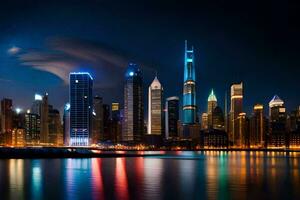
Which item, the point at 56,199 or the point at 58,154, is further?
the point at 58,154

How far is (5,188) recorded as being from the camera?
39031 mm

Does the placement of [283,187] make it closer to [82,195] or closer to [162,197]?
[162,197]

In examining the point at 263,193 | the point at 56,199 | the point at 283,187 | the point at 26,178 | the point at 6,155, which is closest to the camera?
the point at 56,199

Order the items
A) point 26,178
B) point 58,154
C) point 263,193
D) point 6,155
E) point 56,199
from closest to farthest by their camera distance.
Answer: point 56,199 < point 263,193 < point 26,178 < point 6,155 < point 58,154

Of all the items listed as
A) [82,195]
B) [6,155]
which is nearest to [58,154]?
[6,155]

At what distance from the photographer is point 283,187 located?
42281 millimetres

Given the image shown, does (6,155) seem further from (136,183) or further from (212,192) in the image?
(212,192)

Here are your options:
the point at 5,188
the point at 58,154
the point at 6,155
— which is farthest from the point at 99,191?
the point at 58,154

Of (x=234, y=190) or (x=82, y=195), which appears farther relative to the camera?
(x=234, y=190)

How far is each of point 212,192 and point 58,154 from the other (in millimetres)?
91161

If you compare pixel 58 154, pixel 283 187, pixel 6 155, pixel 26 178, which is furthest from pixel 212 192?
pixel 58 154

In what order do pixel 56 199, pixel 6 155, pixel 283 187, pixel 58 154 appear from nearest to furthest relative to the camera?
pixel 56 199
pixel 283 187
pixel 6 155
pixel 58 154

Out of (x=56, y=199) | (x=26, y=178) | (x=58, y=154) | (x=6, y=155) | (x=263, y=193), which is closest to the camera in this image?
(x=56, y=199)

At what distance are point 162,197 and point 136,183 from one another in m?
10.4
